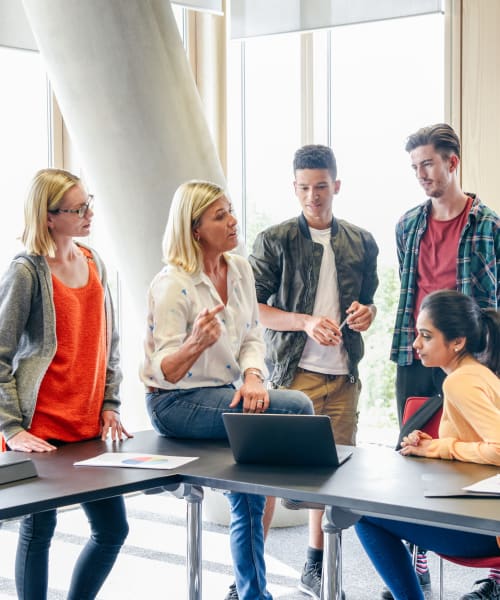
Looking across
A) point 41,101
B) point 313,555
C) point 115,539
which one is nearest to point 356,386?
point 313,555

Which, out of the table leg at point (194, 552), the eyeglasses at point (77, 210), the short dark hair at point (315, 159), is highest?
the short dark hair at point (315, 159)

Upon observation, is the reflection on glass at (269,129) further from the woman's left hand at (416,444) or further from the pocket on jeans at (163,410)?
the woman's left hand at (416,444)

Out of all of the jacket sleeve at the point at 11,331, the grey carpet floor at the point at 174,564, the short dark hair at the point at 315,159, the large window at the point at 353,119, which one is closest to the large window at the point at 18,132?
the large window at the point at 353,119

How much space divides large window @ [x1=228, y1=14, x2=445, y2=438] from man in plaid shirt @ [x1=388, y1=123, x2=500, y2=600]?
1763 millimetres

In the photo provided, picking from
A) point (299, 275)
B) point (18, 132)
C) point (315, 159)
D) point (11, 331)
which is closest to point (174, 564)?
point (299, 275)

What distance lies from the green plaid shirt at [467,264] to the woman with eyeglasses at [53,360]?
4.04ft

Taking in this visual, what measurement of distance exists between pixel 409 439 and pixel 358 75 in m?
3.47

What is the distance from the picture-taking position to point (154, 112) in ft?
13.8

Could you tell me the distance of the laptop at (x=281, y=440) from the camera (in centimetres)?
228

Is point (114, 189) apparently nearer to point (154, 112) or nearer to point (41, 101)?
point (154, 112)

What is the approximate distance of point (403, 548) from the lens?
96.8 inches

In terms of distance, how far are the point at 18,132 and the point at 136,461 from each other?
296cm

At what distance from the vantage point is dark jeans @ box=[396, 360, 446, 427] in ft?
11.2

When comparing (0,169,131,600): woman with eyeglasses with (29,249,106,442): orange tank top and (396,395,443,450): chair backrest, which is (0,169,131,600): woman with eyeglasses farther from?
(396,395,443,450): chair backrest
